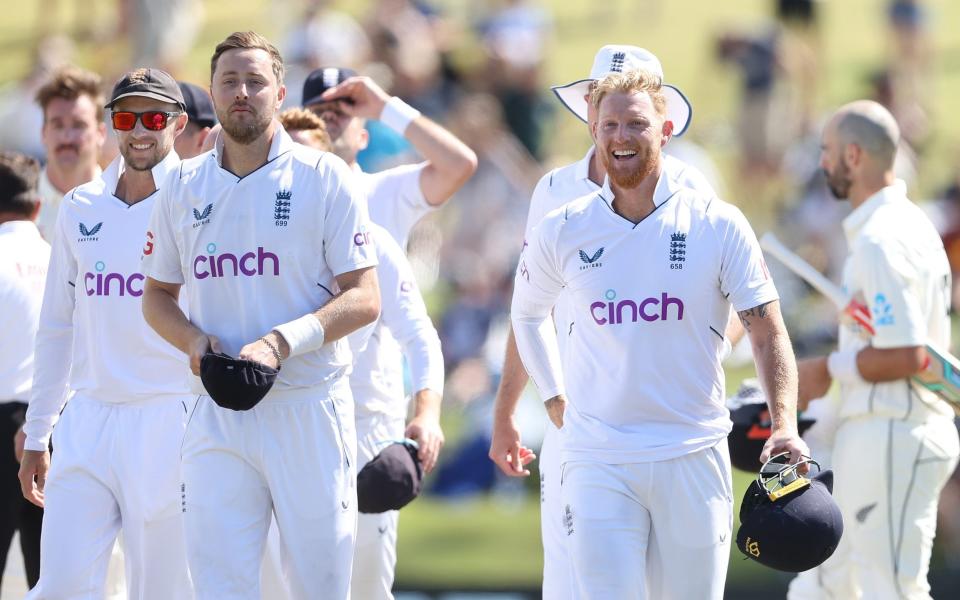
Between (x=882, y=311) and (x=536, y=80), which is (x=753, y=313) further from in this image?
(x=536, y=80)

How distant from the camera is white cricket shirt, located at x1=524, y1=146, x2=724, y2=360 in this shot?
18.2 ft

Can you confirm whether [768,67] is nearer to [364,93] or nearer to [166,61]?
[166,61]

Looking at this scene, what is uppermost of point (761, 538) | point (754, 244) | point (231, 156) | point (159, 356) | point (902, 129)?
point (902, 129)

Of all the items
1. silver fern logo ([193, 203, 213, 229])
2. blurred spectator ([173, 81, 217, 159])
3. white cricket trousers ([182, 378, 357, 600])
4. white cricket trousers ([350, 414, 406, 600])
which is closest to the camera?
white cricket trousers ([182, 378, 357, 600])

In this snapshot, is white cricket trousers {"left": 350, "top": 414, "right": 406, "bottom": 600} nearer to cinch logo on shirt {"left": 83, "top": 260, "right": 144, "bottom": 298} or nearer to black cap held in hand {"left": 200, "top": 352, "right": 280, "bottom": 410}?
cinch logo on shirt {"left": 83, "top": 260, "right": 144, "bottom": 298}

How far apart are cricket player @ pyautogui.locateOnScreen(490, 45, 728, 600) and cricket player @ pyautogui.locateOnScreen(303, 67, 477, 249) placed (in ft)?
2.24

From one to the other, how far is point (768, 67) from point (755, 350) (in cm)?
859

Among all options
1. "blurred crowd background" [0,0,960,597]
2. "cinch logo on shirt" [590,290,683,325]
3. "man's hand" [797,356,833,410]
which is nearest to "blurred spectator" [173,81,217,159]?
"cinch logo on shirt" [590,290,683,325]

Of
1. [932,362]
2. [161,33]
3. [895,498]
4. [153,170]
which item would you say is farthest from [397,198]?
[161,33]

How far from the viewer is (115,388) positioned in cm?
A: 525

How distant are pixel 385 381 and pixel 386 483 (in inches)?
26.0

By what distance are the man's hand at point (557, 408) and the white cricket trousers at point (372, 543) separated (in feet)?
2.63

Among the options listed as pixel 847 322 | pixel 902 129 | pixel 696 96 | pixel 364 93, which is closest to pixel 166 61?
pixel 696 96

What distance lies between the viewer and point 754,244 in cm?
477
